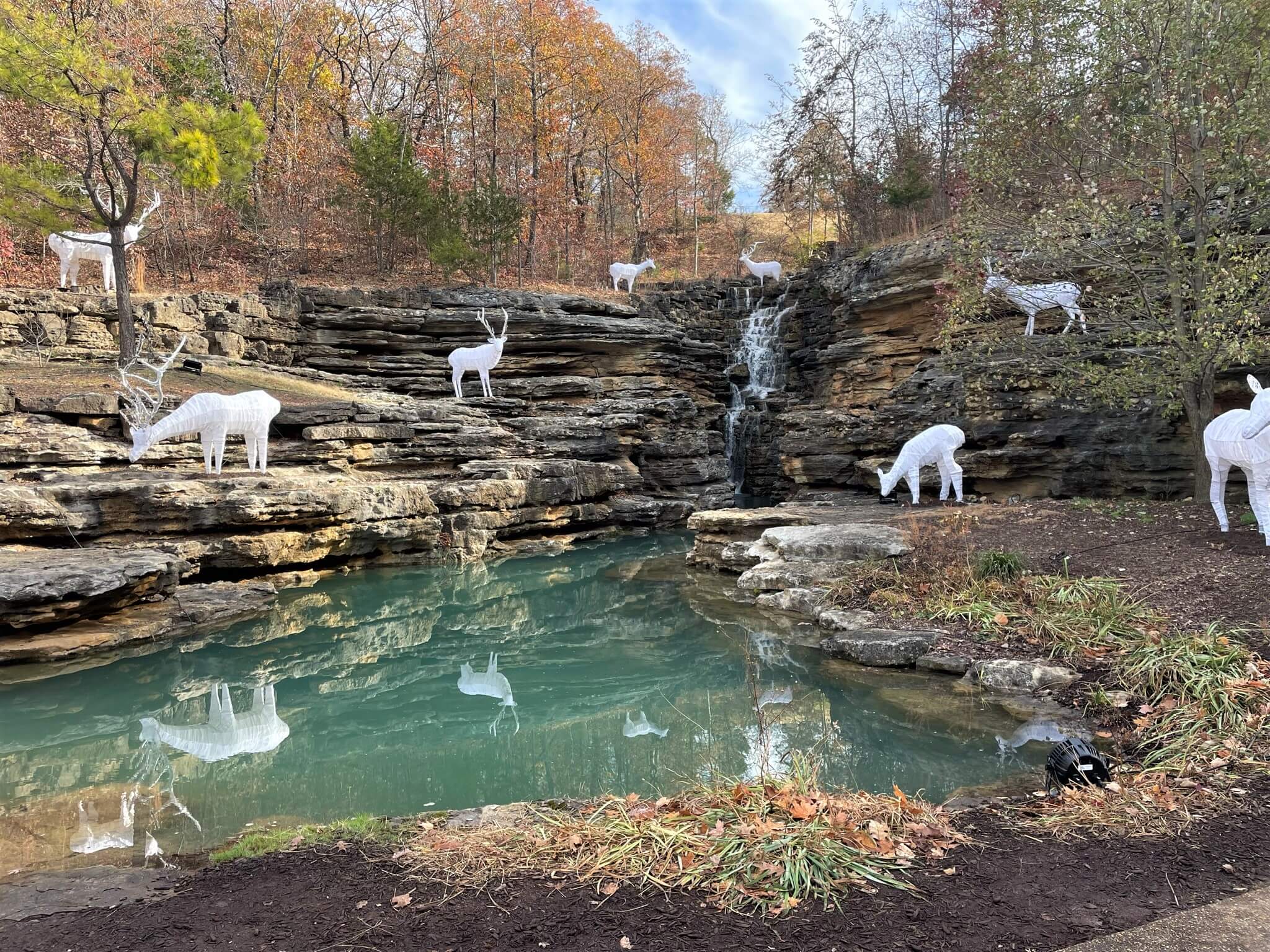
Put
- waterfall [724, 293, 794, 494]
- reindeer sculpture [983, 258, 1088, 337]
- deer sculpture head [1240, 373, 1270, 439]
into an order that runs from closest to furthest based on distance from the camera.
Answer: deer sculpture head [1240, 373, 1270, 439], reindeer sculpture [983, 258, 1088, 337], waterfall [724, 293, 794, 494]

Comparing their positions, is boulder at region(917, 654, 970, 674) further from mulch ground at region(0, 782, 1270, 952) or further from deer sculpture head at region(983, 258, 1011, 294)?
deer sculpture head at region(983, 258, 1011, 294)

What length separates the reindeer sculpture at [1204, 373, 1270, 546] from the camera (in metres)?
6.53

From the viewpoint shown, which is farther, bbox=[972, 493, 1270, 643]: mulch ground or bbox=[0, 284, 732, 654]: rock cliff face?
bbox=[0, 284, 732, 654]: rock cliff face

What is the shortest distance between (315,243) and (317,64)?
25.3ft

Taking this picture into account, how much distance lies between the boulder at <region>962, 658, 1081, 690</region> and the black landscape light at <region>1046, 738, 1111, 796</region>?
1.77 metres

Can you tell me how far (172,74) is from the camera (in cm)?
1984

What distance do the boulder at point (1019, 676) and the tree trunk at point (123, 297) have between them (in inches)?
585

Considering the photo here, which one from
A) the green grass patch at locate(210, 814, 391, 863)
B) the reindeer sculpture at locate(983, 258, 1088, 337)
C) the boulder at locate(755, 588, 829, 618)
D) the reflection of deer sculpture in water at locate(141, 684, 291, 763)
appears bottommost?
the reflection of deer sculpture in water at locate(141, 684, 291, 763)

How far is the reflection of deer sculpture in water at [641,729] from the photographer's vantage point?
5586 mm

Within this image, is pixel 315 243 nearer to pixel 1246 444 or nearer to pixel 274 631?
pixel 274 631

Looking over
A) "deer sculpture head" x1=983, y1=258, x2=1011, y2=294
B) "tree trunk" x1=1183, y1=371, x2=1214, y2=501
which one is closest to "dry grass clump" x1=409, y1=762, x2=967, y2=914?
"tree trunk" x1=1183, y1=371, x2=1214, y2=501

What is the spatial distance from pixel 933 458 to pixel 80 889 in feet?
38.0

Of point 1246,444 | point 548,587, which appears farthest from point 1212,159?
point 548,587

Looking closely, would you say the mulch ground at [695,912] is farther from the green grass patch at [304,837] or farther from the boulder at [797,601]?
the boulder at [797,601]
